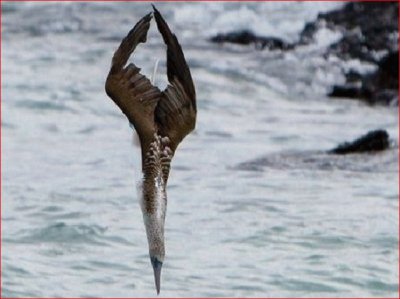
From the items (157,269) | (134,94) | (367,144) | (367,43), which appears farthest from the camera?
(367,43)

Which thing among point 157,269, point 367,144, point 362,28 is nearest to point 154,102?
point 157,269

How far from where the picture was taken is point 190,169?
40.0 feet

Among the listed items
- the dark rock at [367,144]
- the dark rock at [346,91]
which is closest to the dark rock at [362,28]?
the dark rock at [346,91]

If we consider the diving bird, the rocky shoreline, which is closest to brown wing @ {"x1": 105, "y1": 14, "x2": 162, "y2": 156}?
the diving bird

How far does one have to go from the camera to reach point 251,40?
19141mm

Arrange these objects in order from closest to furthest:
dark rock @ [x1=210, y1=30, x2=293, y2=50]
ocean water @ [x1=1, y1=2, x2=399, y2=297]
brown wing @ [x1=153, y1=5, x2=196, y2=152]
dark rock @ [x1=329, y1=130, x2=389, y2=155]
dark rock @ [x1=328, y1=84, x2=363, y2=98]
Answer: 1. brown wing @ [x1=153, y1=5, x2=196, y2=152]
2. ocean water @ [x1=1, y1=2, x2=399, y2=297]
3. dark rock @ [x1=329, y1=130, x2=389, y2=155]
4. dark rock @ [x1=328, y1=84, x2=363, y2=98]
5. dark rock @ [x1=210, y1=30, x2=293, y2=50]

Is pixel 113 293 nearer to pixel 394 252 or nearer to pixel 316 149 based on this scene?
pixel 394 252

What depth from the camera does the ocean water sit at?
9414 mm

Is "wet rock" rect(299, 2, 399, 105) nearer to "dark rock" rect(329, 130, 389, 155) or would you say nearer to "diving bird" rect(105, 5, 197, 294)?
"dark rock" rect(329, 130, 389, 155)

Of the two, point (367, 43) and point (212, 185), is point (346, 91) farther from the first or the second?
point (212, 185)

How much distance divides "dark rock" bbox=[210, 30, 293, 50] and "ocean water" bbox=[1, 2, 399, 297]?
29 centimetres

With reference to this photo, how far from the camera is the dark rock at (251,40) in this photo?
61.4 ft

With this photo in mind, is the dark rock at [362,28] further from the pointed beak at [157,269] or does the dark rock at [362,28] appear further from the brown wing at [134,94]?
the pointed beak at [157,269]

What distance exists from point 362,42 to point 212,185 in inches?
265
